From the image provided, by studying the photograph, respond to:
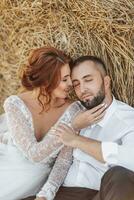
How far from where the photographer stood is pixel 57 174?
8.61ft

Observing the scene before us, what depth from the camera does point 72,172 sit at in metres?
2.65

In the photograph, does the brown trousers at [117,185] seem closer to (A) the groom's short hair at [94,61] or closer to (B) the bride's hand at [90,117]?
(B) the bride's hand at [90,117]

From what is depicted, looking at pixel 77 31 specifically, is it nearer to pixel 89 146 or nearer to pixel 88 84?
pixel 88 84

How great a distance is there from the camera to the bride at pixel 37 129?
2.62m

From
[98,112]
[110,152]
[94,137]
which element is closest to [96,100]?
[98,112]

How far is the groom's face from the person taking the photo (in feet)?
8.47

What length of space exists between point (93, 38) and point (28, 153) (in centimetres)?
70

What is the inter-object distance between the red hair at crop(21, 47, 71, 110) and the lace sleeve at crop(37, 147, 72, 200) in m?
0.25

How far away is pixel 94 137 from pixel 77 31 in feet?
1.96

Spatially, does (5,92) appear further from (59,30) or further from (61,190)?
(61,190)

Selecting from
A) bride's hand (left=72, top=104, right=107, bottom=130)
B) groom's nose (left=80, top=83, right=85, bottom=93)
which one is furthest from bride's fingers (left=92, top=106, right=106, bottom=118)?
groom's nose (left=80, top=83, right=85, bottom=93)

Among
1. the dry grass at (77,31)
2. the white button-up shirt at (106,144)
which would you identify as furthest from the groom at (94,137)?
the dry grass at (77,31)

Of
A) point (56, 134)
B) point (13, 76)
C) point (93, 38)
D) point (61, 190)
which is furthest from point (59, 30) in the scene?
point (61, 190)

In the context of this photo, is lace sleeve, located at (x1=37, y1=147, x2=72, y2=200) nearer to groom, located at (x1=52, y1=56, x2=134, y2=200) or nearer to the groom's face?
groom, located at (x1=52, y1=56, x2=134, y2=200)
